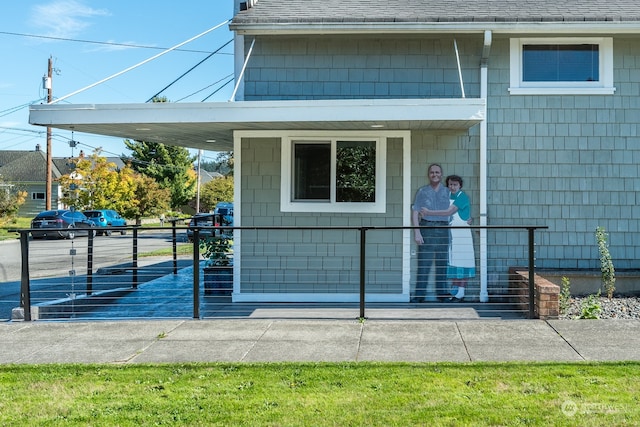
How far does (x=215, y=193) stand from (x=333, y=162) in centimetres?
3969

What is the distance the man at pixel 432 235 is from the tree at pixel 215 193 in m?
38.6

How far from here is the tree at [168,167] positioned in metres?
49.5

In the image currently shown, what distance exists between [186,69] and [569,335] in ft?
26.4

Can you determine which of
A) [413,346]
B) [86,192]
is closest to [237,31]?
[413,346]

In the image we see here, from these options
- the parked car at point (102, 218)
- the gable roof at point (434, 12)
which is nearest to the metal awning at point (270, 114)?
the gable roof at point (434, 12)

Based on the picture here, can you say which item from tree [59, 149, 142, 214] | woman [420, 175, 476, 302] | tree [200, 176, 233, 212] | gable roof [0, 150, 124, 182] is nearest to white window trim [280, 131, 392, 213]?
woman [420, 175, 476, 302]

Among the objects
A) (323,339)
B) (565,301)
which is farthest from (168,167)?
(323,339)

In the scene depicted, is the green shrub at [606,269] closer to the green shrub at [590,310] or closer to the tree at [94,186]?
the green shrub at [590,310]

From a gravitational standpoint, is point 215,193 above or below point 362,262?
above

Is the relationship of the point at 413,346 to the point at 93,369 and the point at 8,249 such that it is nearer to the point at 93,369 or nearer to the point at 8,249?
the point at 93,369

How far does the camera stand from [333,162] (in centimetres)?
948

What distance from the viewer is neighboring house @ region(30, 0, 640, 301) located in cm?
925

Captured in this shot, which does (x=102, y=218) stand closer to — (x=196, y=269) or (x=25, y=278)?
(x=25, y=278)

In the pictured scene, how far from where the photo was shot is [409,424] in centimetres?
420
